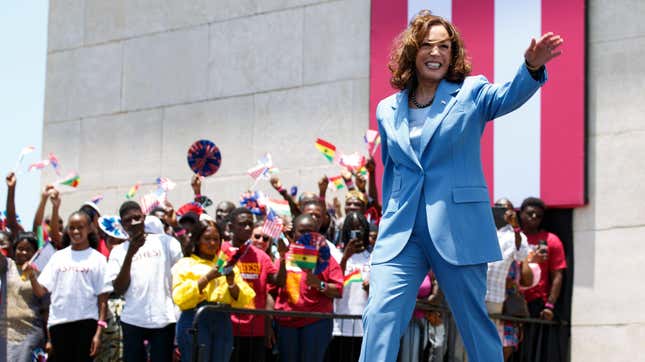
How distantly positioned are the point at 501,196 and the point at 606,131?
48.5 inches

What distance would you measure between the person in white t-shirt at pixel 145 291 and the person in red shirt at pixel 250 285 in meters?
0.56

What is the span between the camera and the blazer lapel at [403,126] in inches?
211

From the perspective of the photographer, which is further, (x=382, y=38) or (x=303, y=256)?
(x=382, y=38)

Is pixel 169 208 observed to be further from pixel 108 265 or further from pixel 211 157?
pixel 108 265

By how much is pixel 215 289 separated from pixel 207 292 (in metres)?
0.06

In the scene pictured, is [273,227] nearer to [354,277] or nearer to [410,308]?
[354,277]

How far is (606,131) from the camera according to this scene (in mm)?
11359

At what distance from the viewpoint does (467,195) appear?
207 inches

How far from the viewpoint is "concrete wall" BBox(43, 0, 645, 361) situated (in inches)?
443

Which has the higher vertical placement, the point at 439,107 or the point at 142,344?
the point at 439,107

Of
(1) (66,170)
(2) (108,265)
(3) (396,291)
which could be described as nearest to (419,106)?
(3) (396,291)

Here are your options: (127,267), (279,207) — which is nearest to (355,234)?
(279,207)

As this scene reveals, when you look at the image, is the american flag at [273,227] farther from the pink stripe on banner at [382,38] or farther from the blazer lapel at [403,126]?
the pink stripe on banner at [382,38]

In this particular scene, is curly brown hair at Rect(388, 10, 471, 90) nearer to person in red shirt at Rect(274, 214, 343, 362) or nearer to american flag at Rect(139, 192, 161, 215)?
person in red shirt at Rect(274, 214, 343, 362)
